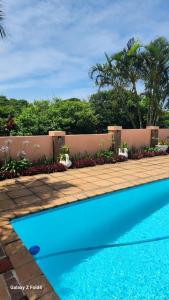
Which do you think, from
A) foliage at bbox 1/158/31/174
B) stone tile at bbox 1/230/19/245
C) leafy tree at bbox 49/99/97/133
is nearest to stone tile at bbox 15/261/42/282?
stone tile at bbox 1/230/19/245

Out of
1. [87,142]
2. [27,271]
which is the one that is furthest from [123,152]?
[27,271]

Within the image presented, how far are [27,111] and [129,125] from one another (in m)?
7.89

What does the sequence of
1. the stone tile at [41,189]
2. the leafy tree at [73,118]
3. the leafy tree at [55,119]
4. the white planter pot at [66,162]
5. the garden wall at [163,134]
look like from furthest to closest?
the leafy tree at [73,118] < the garden wall at [163,134] < the leafy tree at [55,119] < the white planter pot at [66,162] < the stone tile at [41,189]

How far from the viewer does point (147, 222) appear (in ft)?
16.7

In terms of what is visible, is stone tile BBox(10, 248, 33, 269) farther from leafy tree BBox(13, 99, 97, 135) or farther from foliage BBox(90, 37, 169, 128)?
foliage BBox(90, 37, 169, 128)

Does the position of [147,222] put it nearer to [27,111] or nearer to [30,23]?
[30,23]

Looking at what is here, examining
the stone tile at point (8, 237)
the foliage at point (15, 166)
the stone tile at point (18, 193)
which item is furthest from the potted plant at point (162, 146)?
the stone tile at point (8, 237)

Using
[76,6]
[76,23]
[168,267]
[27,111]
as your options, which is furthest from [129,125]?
[168,267]

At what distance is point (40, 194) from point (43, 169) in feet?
8.05

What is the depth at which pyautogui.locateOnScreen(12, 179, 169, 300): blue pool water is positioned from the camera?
3.14 metres

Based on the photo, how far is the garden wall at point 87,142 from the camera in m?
10.5

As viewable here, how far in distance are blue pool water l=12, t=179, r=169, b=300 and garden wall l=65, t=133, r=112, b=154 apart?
445 cm

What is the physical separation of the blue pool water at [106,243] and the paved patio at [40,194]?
1.11ft

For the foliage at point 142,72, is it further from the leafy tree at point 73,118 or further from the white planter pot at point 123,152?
the white planter pot at point 123,152
